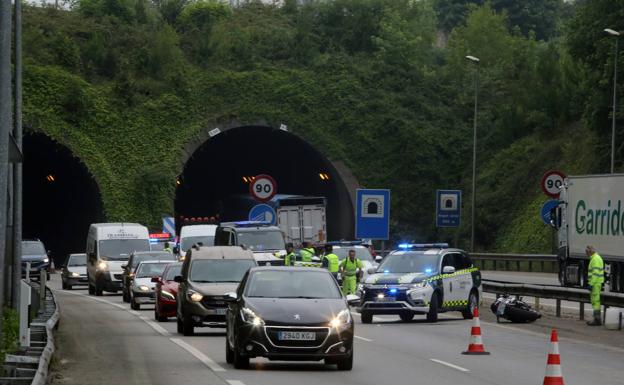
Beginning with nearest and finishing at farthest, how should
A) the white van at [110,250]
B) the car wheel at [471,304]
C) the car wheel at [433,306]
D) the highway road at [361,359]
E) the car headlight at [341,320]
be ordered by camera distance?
1. the highway road at [361,359]
2. the car headlight at [341,320]
3. the car wheel at [433,306]
4. the car wheel at [471,304]
5. the white van at [110,250]

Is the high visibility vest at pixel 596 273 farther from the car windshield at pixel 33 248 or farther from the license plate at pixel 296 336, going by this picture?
the car windshield at pixel 33 248

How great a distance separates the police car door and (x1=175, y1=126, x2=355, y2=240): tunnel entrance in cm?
3699

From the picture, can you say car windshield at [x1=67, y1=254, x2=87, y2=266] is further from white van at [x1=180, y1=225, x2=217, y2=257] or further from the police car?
the police car

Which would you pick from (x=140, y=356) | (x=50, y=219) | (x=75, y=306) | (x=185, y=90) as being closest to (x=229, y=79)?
(x=185, y=90)

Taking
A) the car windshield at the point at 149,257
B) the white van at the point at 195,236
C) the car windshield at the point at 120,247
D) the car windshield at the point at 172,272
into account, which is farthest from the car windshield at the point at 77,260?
the car windshield at the point at 172,272

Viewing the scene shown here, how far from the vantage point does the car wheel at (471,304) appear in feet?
117

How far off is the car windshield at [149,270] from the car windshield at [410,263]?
366 inches

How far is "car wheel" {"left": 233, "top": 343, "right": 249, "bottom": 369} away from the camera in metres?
20.8

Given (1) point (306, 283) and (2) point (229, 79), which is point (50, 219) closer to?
(2) point (229, 79)

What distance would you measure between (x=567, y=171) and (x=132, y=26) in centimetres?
2662

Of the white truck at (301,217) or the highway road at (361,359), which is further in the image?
the white truck at (301,217)

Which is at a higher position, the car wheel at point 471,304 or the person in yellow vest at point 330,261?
the person in yellow vest at point 330,261

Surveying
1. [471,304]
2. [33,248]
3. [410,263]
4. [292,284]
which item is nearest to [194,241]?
[33,248]

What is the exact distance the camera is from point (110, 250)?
5372cm
